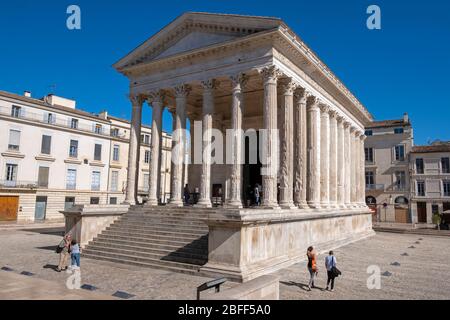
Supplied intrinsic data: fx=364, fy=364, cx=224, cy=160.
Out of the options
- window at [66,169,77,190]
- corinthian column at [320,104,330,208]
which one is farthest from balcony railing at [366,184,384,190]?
window at [66,169,77,190]

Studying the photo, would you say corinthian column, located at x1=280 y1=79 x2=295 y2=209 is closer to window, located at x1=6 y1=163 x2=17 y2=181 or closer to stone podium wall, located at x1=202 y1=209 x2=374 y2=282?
stone podium wall, located at x1=202 y1=209 x2=374 y2=282

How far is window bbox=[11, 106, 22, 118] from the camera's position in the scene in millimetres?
36191

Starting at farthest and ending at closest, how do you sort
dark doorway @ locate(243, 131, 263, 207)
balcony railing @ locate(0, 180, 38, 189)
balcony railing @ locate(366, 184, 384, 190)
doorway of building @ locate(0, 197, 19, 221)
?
balcony railing @ locate(366, 184, 384, 190), doorway of building @ locate(0, 197, 19, 221), balcony railing @ locate(0, 180, 38, 189), dark doorway @ locate(243, 131, 263, 207)

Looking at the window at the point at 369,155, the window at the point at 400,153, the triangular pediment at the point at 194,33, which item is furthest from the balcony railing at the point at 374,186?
the triangular pediment at the point at 194,33

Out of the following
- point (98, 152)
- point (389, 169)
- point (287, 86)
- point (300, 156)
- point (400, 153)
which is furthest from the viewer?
point (389, 169)

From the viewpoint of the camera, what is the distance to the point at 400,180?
156 feet

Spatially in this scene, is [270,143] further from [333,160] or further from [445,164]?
[445,164]

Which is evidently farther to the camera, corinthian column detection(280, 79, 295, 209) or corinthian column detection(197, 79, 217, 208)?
corinthian column detection(197, 79, 217, 208)

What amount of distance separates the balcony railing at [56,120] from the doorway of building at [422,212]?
39.6m

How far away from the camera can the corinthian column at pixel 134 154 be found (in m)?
21.8

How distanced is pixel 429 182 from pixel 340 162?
25878 millimetres

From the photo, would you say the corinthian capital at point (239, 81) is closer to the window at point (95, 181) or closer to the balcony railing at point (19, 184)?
the balcony railing at point (19, 184)

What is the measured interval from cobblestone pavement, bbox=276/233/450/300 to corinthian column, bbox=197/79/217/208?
5.80 metres

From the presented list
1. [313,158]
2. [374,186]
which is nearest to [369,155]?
[374,186]
